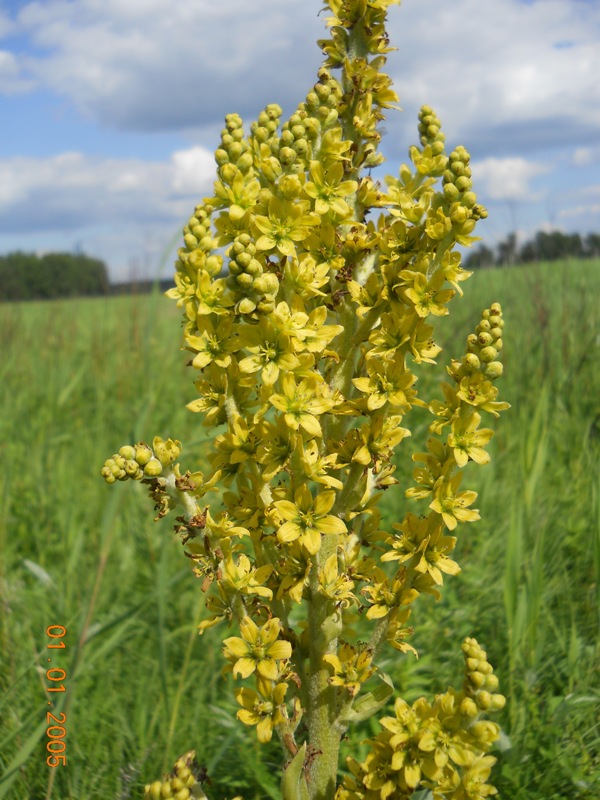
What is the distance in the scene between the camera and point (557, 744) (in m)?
2.23

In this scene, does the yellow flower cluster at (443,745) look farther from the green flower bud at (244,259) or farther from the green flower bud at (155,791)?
the green flower bud at (244,259)

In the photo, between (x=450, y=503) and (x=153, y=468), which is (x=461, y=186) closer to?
(x=450, y=503)

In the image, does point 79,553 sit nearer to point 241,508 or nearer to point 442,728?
point 241,508

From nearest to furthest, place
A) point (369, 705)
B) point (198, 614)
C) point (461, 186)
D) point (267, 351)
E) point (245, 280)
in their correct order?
point (245, 280) → point (267, 351) → point (461, 186) → point (369, 705) → point (198, 614)

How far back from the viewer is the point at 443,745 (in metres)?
1.59

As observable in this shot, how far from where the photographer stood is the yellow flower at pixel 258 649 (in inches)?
62.6

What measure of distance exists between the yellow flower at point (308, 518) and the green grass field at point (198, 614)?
514mm

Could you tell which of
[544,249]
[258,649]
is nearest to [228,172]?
[258,649]

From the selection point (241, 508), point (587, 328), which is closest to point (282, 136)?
point (241, 508)

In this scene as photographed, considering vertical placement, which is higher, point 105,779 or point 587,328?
point 587,328

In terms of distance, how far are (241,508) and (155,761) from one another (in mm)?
1191

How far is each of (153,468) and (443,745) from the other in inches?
34.9
